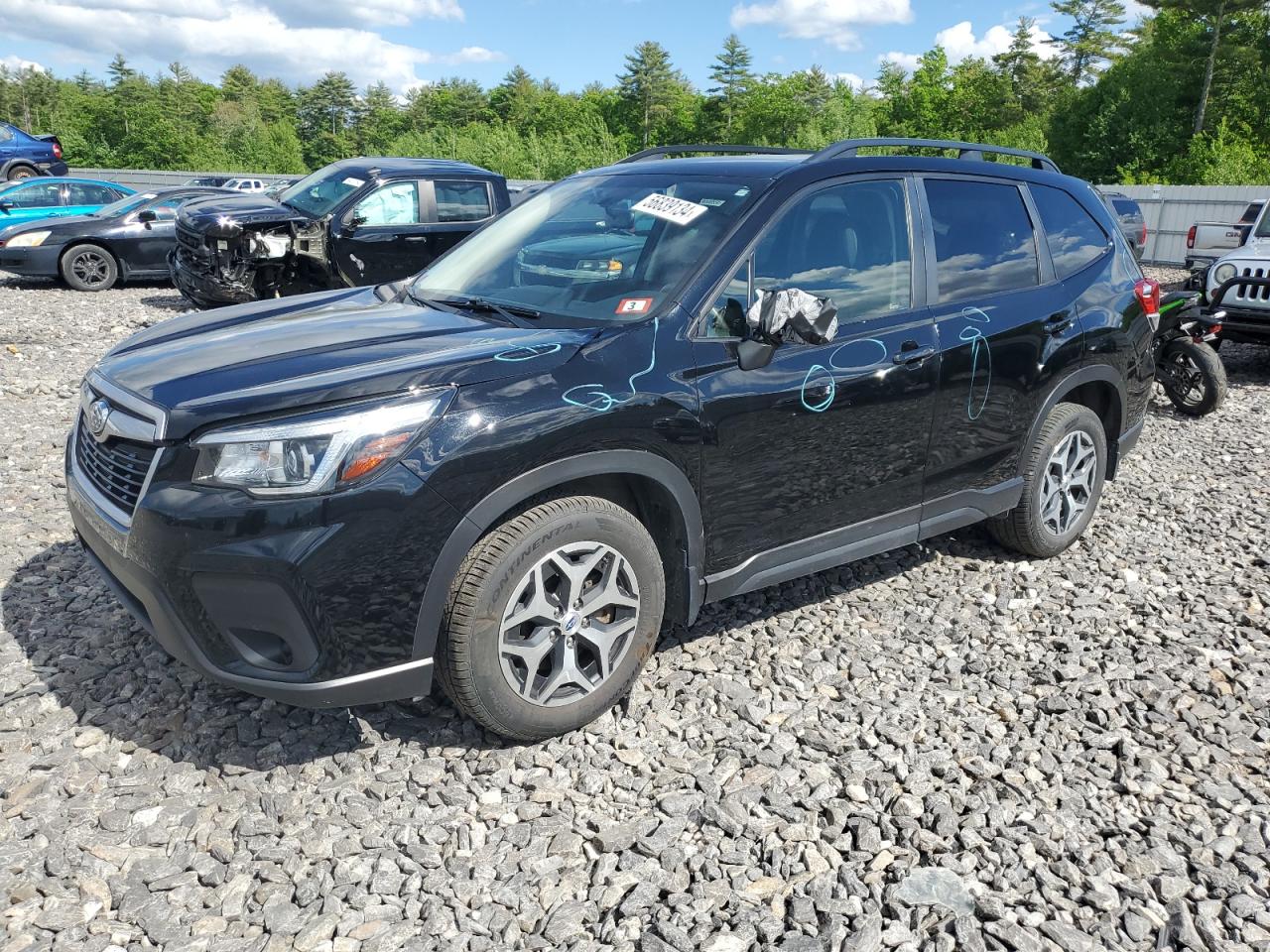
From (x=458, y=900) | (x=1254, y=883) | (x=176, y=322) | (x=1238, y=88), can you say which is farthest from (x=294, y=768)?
(x=1238, y=88)

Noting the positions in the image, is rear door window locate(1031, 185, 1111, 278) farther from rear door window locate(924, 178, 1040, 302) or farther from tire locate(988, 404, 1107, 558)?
tire locate(988, 404, 1107, 558)

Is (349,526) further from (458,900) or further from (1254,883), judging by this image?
(1254,883)

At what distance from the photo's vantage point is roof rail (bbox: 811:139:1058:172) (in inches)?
154

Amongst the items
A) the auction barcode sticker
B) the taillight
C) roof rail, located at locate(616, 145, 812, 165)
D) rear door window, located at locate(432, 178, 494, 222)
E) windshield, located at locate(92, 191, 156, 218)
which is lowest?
windshield, located at locate(92, 191, 156, 218)

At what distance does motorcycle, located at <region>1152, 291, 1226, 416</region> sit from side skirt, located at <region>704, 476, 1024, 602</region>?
460 centimetres

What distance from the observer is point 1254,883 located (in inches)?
108

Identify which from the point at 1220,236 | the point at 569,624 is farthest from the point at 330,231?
the point at 1220,236

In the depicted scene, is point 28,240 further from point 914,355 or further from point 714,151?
point 914,355

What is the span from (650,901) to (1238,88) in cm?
6548

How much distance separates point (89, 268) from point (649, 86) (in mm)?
87570

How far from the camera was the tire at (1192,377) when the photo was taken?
8.13 metres

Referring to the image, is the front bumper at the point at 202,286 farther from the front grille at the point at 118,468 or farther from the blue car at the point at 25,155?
the blue car at the point at 25,155

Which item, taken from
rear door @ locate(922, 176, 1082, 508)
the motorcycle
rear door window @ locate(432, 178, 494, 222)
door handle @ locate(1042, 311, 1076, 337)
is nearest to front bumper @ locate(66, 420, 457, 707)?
rear door @ locate(922, 176, 1082, 508)

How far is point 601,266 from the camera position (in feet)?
12.0
